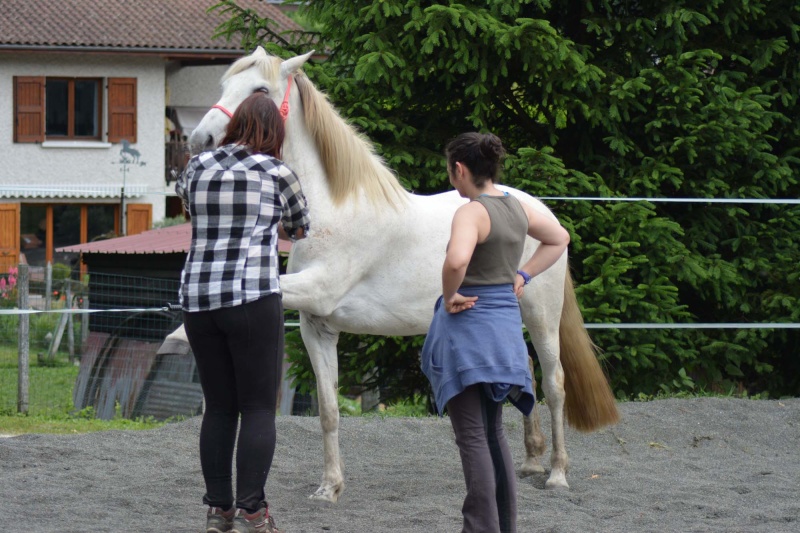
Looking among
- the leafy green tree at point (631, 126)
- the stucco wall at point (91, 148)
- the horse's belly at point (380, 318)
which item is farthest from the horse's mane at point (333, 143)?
the stucco wall at point (91, 148)

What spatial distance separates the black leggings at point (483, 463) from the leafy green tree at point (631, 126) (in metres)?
4.08

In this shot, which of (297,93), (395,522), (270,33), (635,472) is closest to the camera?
(395,522)

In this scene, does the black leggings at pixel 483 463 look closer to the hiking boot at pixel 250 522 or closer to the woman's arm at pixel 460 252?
the woman's arm at pixel 460 252

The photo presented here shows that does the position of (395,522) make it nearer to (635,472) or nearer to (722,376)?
(635,472)

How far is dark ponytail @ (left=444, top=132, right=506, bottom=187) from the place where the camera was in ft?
12.3

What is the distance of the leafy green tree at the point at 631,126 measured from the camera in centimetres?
775

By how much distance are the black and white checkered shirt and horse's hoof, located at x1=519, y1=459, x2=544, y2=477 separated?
2.50 meters

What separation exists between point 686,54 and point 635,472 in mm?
3544

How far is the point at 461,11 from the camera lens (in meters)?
7.45

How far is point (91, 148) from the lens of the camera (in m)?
26.0

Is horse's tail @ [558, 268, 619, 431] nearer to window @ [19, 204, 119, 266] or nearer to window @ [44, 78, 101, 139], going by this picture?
window @ [19, 204, 119, 266]

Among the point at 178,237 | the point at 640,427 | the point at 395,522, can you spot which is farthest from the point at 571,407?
the point at 178,237

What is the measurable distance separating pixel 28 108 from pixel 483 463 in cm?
2451

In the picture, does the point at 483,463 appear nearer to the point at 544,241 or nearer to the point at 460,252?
the point at 460,252
